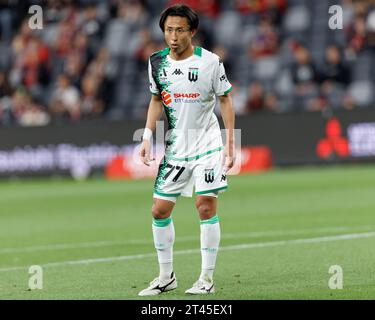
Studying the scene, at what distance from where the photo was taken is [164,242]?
8852mm

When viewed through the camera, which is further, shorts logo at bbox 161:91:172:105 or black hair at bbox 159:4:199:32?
shorts logo at bbox 161:91:172:105

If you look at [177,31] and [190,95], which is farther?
[190,95]

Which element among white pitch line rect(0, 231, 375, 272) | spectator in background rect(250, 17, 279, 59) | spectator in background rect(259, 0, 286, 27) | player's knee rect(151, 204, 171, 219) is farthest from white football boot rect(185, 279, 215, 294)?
spectator in background rect(259, 0, 286, 27)

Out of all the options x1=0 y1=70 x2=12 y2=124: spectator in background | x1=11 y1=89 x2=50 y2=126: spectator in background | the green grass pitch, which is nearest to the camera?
the green grass pitch

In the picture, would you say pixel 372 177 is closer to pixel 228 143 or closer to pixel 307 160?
pixel 307 160

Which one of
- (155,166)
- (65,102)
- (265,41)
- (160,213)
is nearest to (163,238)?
(160,213)

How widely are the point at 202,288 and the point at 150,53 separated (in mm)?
18639

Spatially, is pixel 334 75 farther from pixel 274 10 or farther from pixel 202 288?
pixel 202 288

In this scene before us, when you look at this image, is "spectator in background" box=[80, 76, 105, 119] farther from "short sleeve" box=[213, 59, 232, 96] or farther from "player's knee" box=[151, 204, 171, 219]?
"short sleeve" box=[213, 59, 232, 96]

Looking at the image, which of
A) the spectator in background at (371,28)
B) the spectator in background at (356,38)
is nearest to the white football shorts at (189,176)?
the spectator in background at (371,28)

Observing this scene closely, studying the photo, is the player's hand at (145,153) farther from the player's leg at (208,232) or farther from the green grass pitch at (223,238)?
the green grass pitch at (223,238)

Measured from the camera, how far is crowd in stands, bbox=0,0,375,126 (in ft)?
81.3

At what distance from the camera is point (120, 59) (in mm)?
28312
